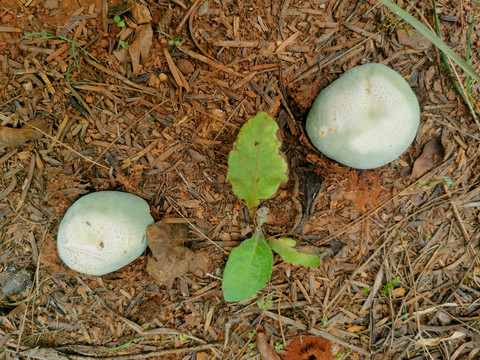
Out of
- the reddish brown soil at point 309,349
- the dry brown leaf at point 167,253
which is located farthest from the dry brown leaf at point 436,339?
the dry brown leaf at point 167,253

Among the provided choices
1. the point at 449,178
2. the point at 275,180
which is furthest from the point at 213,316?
the point at 449,178

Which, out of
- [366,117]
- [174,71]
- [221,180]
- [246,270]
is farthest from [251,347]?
[174,71]

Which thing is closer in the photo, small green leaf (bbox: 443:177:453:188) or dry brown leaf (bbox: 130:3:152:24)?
dry brown leaf (bbox: 130:3:152:24)

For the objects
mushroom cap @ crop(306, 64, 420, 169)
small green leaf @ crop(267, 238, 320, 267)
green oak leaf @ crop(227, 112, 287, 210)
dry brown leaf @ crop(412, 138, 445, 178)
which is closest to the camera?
mushroom cap @ crop(306, 64, 420, 169)

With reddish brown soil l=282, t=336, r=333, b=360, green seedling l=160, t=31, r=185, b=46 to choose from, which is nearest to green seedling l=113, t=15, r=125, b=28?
green seedling l=160, t=31, r=185, b=46

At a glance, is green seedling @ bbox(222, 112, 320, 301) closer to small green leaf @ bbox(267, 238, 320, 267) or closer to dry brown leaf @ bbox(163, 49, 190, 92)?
small green leaf @ bbox(267, 238, 320, 267)

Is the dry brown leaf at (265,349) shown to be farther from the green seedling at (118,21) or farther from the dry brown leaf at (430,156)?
the green seedling at (118,21)

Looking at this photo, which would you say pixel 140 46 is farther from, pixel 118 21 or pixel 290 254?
pixel 290 254

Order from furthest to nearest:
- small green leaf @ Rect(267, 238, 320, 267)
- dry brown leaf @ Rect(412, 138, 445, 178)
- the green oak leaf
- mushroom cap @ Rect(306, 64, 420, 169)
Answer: dry brown leaf @ Rect(412, 138, 445, 178) < small green leaf @ Rect(267, 238, 320, 267) < the green oak leaf < mushroom cap @ Rect(306, 64, 420, 169)
